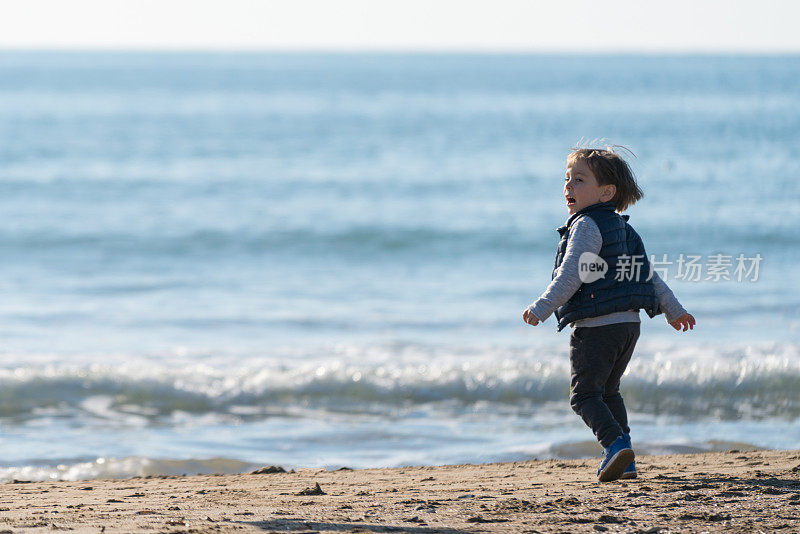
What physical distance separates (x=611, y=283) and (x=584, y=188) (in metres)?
0.46

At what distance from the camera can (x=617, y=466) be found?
3.92m

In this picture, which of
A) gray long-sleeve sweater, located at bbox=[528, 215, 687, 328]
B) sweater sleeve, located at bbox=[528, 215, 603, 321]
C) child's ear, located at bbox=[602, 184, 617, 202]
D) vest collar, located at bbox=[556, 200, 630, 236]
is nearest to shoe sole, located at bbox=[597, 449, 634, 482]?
gray long-sleeve sweater, located at bbox=[528, 215, 687, 328]

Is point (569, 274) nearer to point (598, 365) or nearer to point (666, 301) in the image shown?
point (598, 365)

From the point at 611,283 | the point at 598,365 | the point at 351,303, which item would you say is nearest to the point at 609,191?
the point at 611,283

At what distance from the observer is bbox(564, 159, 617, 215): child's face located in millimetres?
A: 4070

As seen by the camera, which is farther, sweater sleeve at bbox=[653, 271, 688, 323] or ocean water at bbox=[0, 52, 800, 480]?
ocean water at bbox=[0, 52, 800, 480]

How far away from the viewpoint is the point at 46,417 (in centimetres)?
666

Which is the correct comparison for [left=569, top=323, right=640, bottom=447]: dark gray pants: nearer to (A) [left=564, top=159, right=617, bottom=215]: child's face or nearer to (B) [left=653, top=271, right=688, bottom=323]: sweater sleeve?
(B) [left=653, top=271, right=688, bottom=323]: sweater sleeve

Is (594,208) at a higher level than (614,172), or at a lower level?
lower

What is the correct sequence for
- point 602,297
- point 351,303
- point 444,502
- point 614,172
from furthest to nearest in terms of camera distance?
point 351,303
point 614,172
point 602,297
point 444,502

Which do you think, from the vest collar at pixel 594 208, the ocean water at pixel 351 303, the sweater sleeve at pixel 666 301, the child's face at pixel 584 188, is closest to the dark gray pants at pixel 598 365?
the sweater sleeve at pixel 666 301

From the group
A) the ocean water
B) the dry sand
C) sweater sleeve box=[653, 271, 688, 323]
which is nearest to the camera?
the dry sand

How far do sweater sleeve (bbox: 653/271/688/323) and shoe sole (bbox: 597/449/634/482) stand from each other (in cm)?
63

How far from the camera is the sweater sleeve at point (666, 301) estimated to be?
13.3ft
